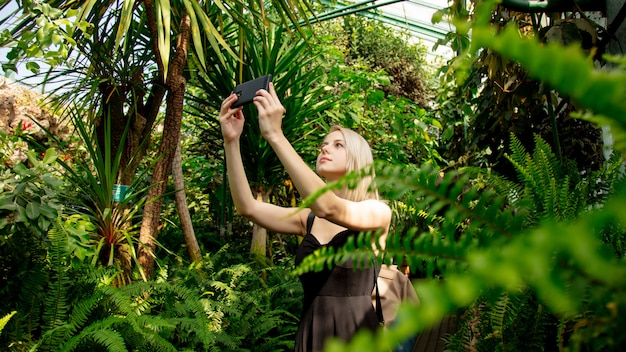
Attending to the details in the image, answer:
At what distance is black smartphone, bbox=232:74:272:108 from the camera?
→ 1714 millimetres

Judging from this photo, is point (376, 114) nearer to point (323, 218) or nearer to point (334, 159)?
point (334, 159)

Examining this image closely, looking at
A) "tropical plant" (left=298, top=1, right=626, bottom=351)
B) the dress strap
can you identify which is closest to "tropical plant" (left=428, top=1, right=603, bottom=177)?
the dress strap

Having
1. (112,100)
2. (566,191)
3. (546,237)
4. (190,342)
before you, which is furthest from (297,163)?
(112,100)

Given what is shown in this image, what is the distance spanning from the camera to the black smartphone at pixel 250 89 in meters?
1.71

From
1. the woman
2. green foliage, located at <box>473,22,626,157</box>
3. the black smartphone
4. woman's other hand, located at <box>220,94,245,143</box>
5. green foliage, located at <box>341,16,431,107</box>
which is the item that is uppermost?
green foliage, located at <box>341,16,431,107</box>

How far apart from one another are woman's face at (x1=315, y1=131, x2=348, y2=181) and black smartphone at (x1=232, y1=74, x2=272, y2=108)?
340 mm

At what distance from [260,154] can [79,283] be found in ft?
6.25

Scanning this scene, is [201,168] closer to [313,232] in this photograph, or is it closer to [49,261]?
[49,261]

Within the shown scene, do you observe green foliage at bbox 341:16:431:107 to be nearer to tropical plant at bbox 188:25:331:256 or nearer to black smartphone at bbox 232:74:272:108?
tropical plant at bbox 188:25:331:256

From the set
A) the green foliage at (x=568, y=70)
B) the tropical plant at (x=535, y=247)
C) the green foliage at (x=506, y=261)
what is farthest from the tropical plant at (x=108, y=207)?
the green foliage at (x=568, y=70)

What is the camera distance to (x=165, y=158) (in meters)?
3.13

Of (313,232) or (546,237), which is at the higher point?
(313,232)

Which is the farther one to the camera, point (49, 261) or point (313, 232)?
point (49, 261)

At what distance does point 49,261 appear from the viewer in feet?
7.85
